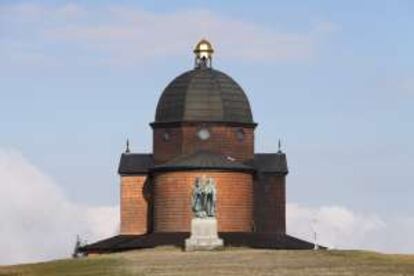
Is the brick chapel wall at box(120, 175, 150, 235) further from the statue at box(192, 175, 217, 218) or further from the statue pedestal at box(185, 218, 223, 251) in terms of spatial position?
the statue pedestal at box(185, 218, 223, 251)

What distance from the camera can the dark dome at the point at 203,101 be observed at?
12031 centimetres

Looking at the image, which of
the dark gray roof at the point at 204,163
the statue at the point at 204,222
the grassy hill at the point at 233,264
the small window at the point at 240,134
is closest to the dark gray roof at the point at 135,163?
the dark gray roof at the point at 204,163

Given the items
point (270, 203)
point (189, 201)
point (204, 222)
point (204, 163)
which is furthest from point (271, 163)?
point (204, 222)

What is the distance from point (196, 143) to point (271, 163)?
6.40 m

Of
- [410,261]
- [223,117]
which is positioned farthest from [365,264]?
[223,117]

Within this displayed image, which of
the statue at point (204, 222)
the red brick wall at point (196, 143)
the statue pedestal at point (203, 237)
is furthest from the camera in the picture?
the red brick wall at point (196, 143)

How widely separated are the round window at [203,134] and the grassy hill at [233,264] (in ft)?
71.2

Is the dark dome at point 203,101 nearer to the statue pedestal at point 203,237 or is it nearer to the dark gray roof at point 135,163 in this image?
the dark gray roof at point 135,163

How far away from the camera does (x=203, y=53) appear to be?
404 ft

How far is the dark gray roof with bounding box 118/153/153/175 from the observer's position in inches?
4835

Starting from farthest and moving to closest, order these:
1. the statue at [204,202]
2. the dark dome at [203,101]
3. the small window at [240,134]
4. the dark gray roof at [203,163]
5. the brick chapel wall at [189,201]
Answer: the small window at [240,134] < the dark dome at [203,101] < the dark gray roof at [203,163] < the brick chapel wall at [189,201] < the statue at [204,202]

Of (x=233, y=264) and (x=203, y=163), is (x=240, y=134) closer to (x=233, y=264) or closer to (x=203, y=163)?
(x=203, y=163)

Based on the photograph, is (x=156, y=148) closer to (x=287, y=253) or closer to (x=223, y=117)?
(x=223, y=117)

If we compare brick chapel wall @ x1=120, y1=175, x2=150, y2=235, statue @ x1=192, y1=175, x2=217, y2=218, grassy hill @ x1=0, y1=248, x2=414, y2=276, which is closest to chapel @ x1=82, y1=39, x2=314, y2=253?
brick chapel wall @ x1=120, y1=175, x2=150, y2=235
